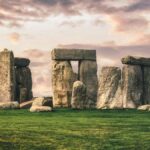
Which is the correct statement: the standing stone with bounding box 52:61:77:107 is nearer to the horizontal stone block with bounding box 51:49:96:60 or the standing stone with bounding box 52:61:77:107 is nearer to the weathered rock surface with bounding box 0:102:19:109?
the horizontal stone block with bounding box 51:49:96:60

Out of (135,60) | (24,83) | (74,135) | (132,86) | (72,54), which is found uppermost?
(72,54)

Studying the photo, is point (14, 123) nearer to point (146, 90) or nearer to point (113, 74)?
point (113, 74)

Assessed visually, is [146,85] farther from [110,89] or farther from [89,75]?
[89,75]

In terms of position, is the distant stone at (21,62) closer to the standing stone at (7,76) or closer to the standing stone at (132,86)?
the standing stone at (7,76)

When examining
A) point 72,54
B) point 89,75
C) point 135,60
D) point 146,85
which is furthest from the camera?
point 89,75

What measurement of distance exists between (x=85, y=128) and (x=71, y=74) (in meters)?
15.3

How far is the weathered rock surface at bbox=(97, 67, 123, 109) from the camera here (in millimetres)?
26344

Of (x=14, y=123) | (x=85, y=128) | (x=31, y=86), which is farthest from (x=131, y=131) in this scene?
(x=31, y=86)

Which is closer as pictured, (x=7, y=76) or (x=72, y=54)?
(x=7, y=76)

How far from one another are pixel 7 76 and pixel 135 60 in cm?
662

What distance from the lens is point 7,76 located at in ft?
97.2

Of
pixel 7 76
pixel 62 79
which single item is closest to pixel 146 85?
pixel 62 79

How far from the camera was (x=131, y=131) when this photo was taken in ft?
46.3

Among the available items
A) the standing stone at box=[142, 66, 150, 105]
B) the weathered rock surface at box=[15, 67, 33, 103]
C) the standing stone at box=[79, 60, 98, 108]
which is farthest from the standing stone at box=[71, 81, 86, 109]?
the weathered rock surface at box=[15, 67, 33, 103]
